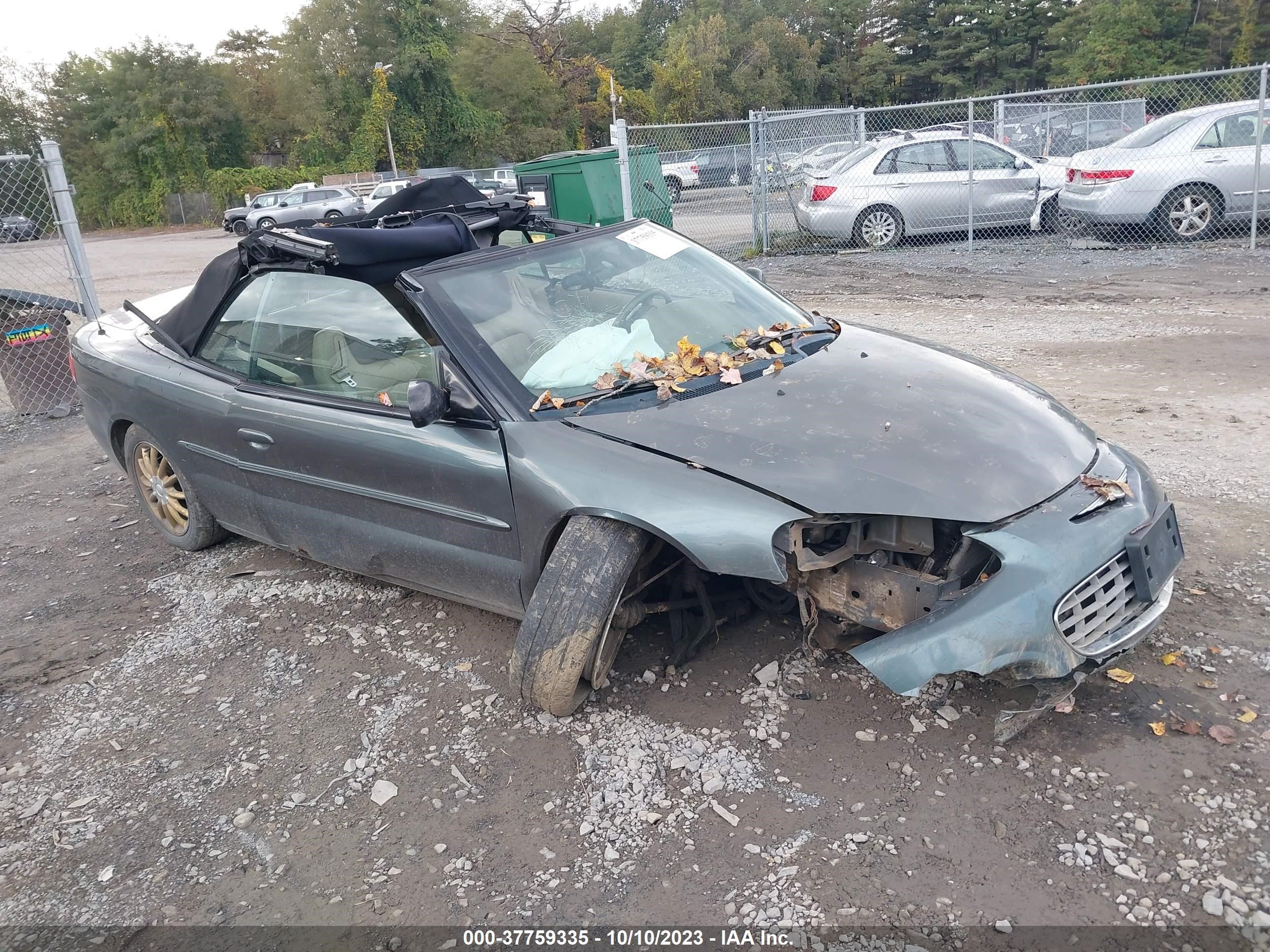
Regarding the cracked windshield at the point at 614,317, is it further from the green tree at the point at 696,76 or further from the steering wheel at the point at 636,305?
the green tree at the point at 696,76

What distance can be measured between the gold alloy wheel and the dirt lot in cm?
33

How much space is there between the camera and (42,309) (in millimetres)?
8203

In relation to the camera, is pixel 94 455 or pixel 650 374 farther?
pixel 94 455

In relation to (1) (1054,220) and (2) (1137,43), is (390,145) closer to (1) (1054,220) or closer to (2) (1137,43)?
(2) (1137,43)

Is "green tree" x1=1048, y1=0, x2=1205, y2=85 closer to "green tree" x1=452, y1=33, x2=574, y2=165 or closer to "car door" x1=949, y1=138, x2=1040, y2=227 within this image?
"green tree" x1=452, y1=33, x2=574, y2=165

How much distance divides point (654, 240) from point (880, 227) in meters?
9.73

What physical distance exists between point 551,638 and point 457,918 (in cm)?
86

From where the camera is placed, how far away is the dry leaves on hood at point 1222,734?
109 inches

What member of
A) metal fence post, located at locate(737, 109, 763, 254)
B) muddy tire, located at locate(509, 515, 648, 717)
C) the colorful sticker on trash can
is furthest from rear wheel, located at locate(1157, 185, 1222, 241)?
the colorful sticker on trash can

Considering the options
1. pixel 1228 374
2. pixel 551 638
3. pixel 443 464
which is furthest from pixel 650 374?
pixel 1228 374

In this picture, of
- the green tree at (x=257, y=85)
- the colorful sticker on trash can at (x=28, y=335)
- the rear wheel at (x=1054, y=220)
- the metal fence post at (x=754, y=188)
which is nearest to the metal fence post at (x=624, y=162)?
the metal fence post at (x=754, y=188)

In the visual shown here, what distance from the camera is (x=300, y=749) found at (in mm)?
3230

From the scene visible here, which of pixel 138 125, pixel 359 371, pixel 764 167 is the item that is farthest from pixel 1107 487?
pixel 138 125

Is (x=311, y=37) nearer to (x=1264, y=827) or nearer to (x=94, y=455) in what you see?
(x=94, y=455)
